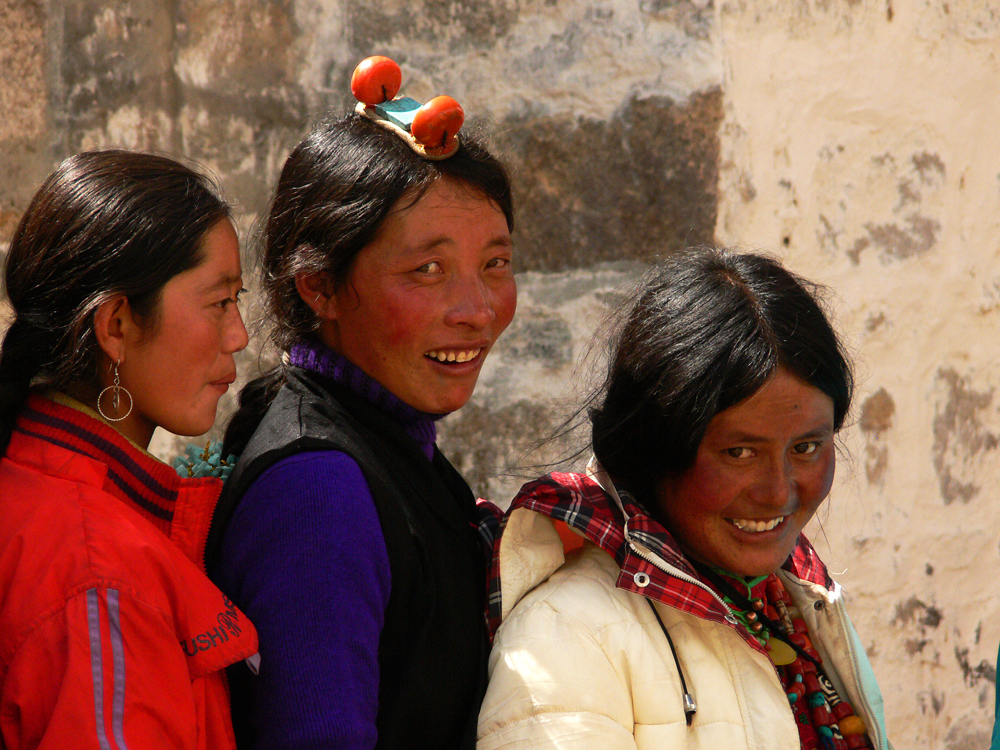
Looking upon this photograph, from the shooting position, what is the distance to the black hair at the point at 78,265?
137cm

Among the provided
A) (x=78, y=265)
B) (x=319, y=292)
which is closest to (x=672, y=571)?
(x=319, y=292)

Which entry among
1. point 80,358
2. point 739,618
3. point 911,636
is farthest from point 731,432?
point 911,636

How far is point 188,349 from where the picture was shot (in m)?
1.46

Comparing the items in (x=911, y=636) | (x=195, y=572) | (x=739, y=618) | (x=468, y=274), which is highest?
(x=468, y=274)

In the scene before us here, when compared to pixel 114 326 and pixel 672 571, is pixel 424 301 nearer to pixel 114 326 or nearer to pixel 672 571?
pixel 114 326

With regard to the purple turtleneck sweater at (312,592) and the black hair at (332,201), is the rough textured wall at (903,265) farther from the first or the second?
the purple turtleneck sweater at (312,592)

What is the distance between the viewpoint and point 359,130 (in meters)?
1.72

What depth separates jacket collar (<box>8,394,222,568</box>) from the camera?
133cm

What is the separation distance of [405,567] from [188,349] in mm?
428

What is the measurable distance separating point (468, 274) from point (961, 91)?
1619 millimetres

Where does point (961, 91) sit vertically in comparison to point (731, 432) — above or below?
above

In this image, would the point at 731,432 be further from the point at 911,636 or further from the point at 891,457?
the point at 911,636

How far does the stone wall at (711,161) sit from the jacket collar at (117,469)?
2.61 ft

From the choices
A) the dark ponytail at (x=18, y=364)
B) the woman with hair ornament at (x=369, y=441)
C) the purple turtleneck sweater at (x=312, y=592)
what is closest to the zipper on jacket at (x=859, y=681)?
the woman with hair ornament at (x=369, y=441)
